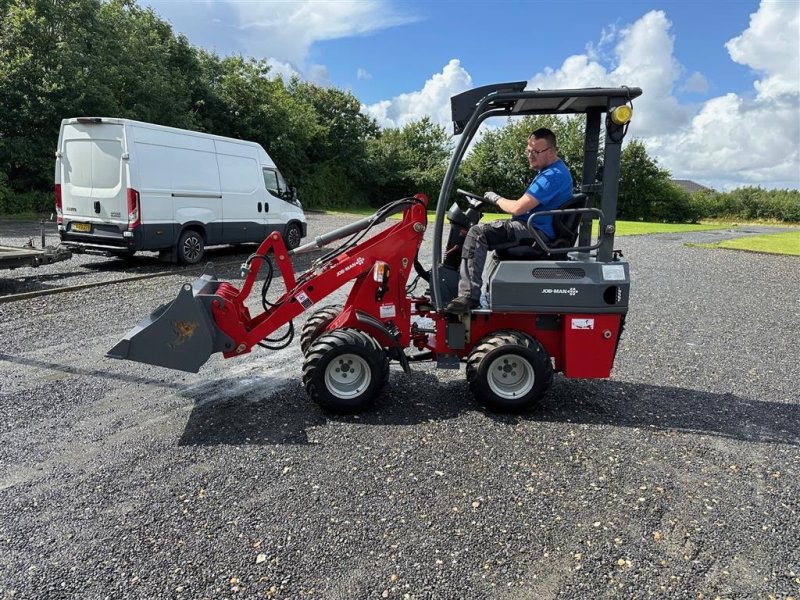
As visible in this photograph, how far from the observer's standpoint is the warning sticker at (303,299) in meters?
4.73

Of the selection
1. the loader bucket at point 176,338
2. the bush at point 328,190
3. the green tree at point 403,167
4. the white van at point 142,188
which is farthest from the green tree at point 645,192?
the loader bucket at point 176,338

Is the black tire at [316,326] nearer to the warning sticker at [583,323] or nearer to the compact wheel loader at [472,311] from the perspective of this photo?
the compact wheel loader at [472,311]

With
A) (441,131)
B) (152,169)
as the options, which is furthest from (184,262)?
(441,131)

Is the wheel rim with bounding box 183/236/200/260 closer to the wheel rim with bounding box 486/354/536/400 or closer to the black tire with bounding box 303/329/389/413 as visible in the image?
the black tire with bounding box 303/329/389/413

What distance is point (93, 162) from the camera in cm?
1038

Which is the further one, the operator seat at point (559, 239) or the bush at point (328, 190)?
the bush at point (328, 190)

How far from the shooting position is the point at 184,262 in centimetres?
1168

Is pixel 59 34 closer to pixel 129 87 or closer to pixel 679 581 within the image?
pixel 129 87

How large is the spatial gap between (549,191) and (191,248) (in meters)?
9.15

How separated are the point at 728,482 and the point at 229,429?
136 inches

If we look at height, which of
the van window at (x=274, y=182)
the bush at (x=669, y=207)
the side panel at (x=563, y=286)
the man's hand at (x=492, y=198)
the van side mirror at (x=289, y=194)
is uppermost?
the bush at (x=669, y=207)

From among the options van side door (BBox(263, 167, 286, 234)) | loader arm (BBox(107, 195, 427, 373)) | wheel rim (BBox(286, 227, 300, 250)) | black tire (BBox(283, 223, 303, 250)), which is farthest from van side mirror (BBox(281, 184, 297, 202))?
loader arm (BBox(107, 195, 427, 373))

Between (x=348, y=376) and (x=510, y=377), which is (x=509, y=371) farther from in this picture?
(x=348, y=376)

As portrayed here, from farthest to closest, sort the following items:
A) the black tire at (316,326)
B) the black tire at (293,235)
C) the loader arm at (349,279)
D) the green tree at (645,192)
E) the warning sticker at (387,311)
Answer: the green tree at (645,192) < the black tire at (293,235) < the black tire at (316,326) < the warning sticker at (387,311) < the loader arm at (349,279)
